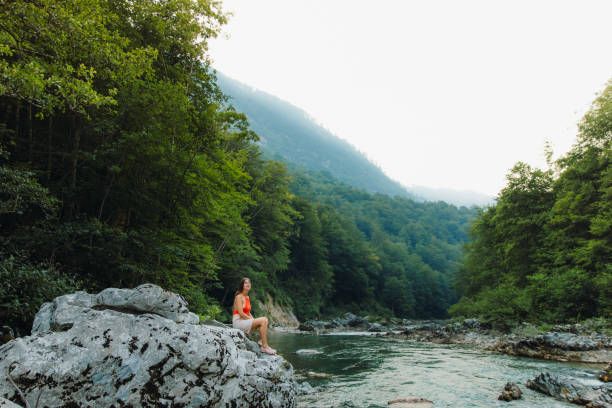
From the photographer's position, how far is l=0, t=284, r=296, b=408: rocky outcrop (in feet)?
13.3

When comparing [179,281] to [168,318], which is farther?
[179,281]

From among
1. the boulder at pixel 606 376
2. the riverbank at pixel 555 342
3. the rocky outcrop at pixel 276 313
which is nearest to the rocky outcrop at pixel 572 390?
the boulder at pixel 606 376

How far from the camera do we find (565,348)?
44.9 feet

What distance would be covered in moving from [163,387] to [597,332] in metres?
20.6

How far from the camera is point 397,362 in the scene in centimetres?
1382

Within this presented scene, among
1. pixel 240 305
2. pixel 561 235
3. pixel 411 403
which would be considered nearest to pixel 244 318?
pixel 240 305

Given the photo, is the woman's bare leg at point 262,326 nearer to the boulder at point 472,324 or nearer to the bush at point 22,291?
the bush at point 22,291

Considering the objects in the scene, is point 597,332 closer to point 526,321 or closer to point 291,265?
point 526,321

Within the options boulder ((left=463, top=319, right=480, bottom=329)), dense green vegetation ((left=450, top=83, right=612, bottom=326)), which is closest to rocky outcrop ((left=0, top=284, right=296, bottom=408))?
dense green vegetation ((left=450, top=83, right=612, bottom=326))

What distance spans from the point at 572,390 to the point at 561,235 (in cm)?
2012

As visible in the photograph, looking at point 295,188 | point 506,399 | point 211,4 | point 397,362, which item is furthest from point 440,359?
point 295,188

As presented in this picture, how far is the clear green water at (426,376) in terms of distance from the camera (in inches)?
318

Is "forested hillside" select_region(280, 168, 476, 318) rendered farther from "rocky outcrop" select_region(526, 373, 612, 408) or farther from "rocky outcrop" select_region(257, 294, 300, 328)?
"rocky outcrop" select_region(526, 373, 612, 408)

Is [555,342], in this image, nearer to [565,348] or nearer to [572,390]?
[565,348]
